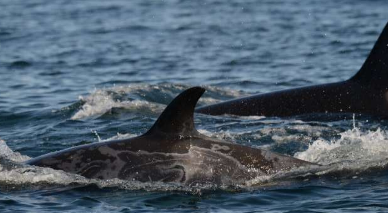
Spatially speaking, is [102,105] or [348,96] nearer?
[348,96]

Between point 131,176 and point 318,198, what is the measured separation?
7.52 ft

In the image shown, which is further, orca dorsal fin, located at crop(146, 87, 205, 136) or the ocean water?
the ocean water

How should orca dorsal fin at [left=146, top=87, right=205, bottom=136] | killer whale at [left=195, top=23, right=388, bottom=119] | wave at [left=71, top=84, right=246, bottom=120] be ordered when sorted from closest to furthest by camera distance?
orca dorsal fin at [left=146, top=87, right=205, bottom=136] < killer whale at [left=195, top=23, right=388, bottom=119] < wave at [left=71, top=84, right=246, bottom=120]

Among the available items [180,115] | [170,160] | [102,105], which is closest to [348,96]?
[102,105]

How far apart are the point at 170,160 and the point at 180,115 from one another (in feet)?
2.08

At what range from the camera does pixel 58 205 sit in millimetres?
11227

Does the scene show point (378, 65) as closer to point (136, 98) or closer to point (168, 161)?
point (136, 98)

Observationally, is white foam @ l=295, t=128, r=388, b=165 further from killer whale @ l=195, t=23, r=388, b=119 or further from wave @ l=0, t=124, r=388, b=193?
killer whale @ l=195, t=23, r=388, b=119

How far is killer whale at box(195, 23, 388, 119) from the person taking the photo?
16641 mm

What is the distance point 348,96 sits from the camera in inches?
Answer: 664

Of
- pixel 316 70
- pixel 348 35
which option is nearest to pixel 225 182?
pixel 316 70

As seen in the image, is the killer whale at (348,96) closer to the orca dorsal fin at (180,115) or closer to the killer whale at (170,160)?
the killer whale at (170,160)

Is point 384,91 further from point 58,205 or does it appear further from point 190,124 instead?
point 58,205

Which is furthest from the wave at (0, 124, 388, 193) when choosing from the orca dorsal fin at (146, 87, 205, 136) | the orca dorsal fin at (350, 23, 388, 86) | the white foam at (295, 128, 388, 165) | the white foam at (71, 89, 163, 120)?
the white foam at (71, 89, 163, 120)
